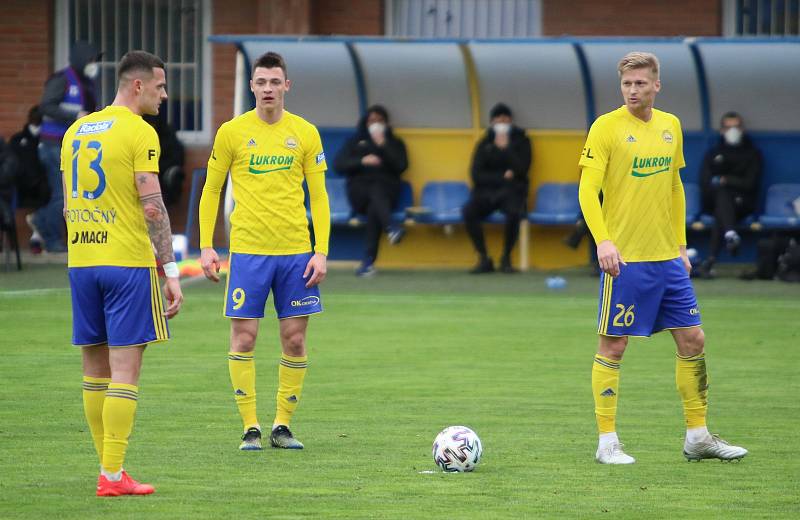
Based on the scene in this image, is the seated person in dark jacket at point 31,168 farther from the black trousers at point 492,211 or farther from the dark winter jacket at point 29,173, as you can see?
the black trousers at point 492,211

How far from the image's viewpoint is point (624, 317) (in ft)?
23.5

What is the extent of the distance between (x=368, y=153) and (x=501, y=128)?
1614 millimetres

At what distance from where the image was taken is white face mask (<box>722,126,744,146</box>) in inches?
707

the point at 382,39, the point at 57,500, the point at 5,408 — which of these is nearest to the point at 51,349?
the point at 5,408

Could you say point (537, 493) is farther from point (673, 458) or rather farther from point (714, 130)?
point (714, 130)

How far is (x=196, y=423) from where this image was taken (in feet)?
27.3

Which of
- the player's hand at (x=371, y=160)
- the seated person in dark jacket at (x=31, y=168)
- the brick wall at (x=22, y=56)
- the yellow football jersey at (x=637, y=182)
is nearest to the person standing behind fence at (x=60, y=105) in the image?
the seated person in dark jacket at (x=31, y=168)

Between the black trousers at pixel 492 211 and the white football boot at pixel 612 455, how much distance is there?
10825mm

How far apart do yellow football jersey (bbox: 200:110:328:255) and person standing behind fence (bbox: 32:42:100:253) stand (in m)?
10.7

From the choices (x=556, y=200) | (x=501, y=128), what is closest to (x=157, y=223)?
(x=501, y=128)

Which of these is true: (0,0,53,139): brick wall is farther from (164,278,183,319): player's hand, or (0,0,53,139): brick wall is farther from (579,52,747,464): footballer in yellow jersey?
(164,278,183,319): player's hand

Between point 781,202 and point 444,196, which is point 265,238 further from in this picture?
point 781,202

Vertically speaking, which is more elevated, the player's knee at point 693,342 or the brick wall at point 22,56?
the brick wall at point 22,56

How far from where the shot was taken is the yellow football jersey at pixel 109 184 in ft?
20.7
